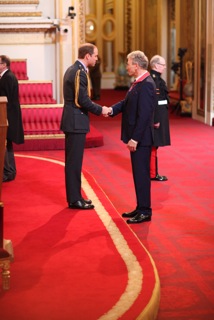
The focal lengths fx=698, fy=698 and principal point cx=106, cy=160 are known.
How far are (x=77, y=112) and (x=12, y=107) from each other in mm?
1711

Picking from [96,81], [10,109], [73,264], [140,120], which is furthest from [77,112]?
[96,81]

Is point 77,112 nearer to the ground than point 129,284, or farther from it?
farther from it

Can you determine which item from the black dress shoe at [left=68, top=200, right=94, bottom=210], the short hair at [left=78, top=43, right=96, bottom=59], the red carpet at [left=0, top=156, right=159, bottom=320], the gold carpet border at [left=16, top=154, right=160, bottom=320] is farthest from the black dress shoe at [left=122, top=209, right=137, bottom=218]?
the short hair at [left=78, top=43, right=96, bottom=59]

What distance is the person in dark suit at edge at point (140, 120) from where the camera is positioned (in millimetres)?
6211

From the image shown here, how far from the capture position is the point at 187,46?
19.1 m

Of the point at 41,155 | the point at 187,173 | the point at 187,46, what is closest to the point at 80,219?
the point at 187,173

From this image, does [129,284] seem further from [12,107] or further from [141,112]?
[12,107]

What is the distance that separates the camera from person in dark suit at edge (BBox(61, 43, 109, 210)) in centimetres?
666

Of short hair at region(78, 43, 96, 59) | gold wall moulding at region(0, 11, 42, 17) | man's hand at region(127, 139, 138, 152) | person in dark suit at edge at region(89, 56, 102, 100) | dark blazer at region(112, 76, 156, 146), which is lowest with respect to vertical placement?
person in dark suit at edge at region(89, 56, 102, 100)

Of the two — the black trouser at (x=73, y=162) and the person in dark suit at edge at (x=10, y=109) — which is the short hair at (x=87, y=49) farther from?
the person in dark suit at edge at (x=10, y=109)

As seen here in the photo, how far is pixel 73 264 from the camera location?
5.07m

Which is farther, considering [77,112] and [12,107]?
[12,107]

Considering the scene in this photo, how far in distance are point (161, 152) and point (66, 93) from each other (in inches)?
172

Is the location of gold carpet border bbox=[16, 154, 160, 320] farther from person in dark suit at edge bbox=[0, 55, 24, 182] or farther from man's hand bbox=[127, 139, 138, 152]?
person in dark suit at edge bbox=[0, 55, 24, 182]
